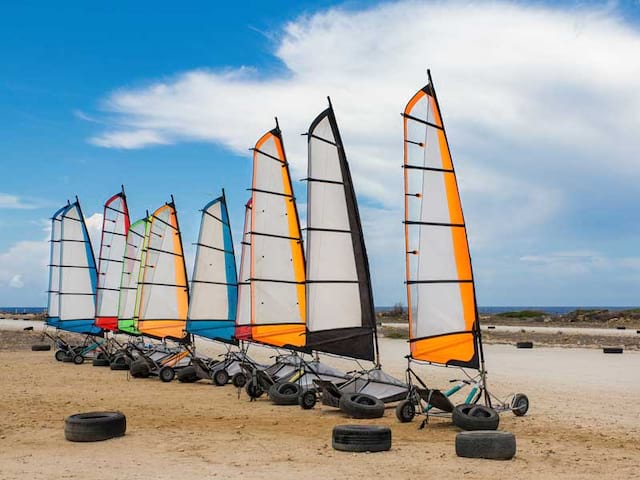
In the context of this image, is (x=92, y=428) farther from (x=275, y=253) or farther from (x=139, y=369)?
(x=139, y=369)

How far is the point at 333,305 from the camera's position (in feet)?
62.2

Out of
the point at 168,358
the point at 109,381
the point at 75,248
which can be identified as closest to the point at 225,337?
the point at 168,358

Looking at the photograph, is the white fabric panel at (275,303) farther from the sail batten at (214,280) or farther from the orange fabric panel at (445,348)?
the orange fabric panel at (445,348)

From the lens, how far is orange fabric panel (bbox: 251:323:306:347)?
21.8 m

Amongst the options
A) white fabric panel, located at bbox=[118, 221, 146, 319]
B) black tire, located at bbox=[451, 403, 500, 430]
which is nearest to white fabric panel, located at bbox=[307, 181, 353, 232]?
black tire, located at bbox=[451, 403, 500, 430]

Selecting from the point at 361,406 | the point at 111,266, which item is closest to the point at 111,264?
the point at 111,266

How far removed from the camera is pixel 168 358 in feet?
93.7

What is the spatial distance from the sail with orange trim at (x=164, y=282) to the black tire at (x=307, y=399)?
40.0 ft

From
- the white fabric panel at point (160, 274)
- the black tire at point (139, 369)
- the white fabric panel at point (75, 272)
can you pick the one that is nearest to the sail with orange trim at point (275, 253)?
the black tire at point (139, 369)

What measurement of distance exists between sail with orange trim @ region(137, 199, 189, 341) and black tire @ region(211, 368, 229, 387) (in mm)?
5664

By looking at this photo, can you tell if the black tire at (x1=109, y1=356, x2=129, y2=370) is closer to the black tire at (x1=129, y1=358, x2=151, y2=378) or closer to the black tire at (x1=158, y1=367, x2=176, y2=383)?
the black tire at (x1=129, y1=358, x2=151, y2=378)

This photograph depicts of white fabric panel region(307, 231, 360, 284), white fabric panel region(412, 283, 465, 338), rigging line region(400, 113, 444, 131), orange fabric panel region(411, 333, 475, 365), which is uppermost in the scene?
rigging line region(400, 113, 444, 131)

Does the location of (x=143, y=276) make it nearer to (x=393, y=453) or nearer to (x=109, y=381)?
(x=109, y=381)

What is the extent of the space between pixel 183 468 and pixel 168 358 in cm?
1776
